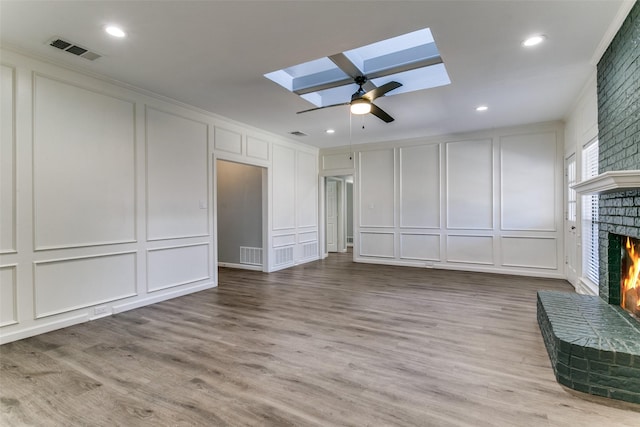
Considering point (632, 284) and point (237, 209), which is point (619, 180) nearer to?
point (632, 284)

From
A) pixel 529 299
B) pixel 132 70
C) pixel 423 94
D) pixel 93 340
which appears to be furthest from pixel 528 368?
pixel 132 70

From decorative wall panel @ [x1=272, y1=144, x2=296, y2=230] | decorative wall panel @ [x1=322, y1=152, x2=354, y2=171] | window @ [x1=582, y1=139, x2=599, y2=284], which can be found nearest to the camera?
window @ [x1=582, y1=139, x2=599, y2=284]

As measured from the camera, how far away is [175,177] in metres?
4.61

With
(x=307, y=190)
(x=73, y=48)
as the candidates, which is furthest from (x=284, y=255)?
(x=73, y=48)

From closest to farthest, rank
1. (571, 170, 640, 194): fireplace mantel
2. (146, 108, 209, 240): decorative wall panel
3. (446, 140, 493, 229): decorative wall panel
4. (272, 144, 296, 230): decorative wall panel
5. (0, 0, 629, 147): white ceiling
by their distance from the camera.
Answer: (571, 170, 640, 194): fireplace mantel → (0, 0, 629, 147): white ceiling → (146, 108, 209, 240): decorative wall panel → (446, 140, 493, 229): decorative wall panel → (272, 144, 296, 230): decorative wall panel

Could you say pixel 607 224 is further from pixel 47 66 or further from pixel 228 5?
pixel 47 66

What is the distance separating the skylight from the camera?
348 centimetres

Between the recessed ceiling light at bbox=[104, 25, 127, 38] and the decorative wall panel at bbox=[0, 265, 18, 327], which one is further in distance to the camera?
the decorative wall panel at bbox=[0, 265, 18, 327]

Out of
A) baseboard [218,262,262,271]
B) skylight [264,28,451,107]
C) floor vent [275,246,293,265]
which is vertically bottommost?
baseboard [218,262,262,271]

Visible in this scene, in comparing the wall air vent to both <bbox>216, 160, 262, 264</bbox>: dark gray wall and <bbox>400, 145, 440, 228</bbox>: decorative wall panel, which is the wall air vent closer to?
<bbox>216, 160, 262, 264</bbox>: dark gray wall

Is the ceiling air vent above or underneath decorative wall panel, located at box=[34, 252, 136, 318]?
above

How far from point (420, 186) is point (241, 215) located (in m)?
3.91

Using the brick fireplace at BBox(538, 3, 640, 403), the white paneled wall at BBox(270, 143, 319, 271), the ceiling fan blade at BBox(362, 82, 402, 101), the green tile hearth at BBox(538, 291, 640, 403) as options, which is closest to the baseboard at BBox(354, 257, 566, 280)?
the white paneled wall at BBox(270, 143, 319, 271)

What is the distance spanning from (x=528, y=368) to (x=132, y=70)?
4761mm
